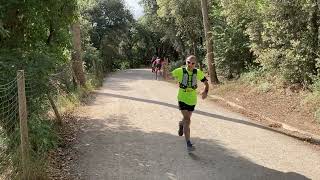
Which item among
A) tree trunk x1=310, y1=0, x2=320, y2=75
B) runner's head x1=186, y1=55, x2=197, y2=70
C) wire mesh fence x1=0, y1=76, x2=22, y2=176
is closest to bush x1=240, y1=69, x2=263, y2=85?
tree trunk x1=310, y1=0, x2=320, y2=75

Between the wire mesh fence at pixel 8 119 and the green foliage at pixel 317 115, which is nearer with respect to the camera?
the wire mesh fence at pixel 8 119

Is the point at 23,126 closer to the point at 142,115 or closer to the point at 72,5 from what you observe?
the point at 72,5

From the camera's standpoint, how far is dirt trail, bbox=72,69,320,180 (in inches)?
336

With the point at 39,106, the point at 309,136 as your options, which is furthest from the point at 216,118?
the point at 39,106

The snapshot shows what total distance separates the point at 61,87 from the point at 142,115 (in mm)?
3928

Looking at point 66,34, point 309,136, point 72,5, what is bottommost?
point 309,136

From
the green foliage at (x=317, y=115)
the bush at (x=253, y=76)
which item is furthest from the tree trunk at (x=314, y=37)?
the bush at (x=253, y=76)

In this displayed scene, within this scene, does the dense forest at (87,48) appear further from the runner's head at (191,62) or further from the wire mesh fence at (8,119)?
the runner's head at (191,62)

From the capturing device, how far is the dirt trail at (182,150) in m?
8.52

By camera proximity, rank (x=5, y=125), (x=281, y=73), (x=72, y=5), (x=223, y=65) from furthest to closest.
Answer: (x=223, y=65) → (x=281, y=73) → (x=72, y=5) → (x=5, y=125)

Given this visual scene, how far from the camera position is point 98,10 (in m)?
48.3

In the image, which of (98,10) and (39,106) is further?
(98,10)

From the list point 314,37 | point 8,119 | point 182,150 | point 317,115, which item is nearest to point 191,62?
point 182,150

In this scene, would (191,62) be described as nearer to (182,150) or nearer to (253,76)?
(182,150)
